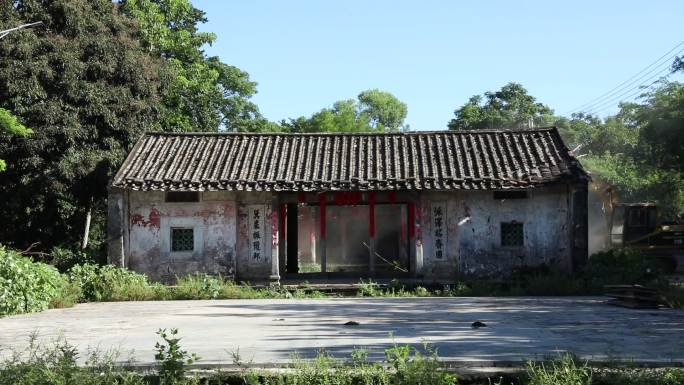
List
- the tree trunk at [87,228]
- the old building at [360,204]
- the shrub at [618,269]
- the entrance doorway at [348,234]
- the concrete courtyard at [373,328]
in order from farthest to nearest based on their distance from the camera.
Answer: the entrance doorway at [348,234] < the tree trunk at [87,228] < the old building at [360,204] < the shrub at [618,269] < the concrete courtyard at [373,328]

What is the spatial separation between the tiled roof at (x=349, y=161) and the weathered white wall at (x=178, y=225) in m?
0.63

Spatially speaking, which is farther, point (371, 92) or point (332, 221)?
point (371, 92)

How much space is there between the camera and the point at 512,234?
17.9 meters

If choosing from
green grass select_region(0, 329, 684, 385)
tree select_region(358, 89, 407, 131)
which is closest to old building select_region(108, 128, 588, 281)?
green grass select_region(0, 329, 684, 385)

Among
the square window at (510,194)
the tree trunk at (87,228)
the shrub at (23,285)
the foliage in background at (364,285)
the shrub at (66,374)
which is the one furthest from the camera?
the tree trunk at (87,228)

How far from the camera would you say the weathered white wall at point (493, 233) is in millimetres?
17703

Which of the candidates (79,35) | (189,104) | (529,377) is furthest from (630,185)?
(529,377)

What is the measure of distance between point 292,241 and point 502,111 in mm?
29607

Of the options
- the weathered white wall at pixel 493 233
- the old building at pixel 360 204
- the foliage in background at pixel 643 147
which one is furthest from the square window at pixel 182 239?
the foliage in background at pixel 643 147

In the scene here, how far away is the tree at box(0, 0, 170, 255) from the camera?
20.4m

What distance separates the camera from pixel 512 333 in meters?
9.07

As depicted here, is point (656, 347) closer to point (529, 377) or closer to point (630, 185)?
point (529, 377)

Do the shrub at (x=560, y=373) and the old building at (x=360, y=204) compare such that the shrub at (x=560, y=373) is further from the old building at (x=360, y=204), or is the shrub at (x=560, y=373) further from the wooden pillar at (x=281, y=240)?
the wooden pillar at (x=281, y=240)

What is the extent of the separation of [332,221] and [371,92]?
119 ft
